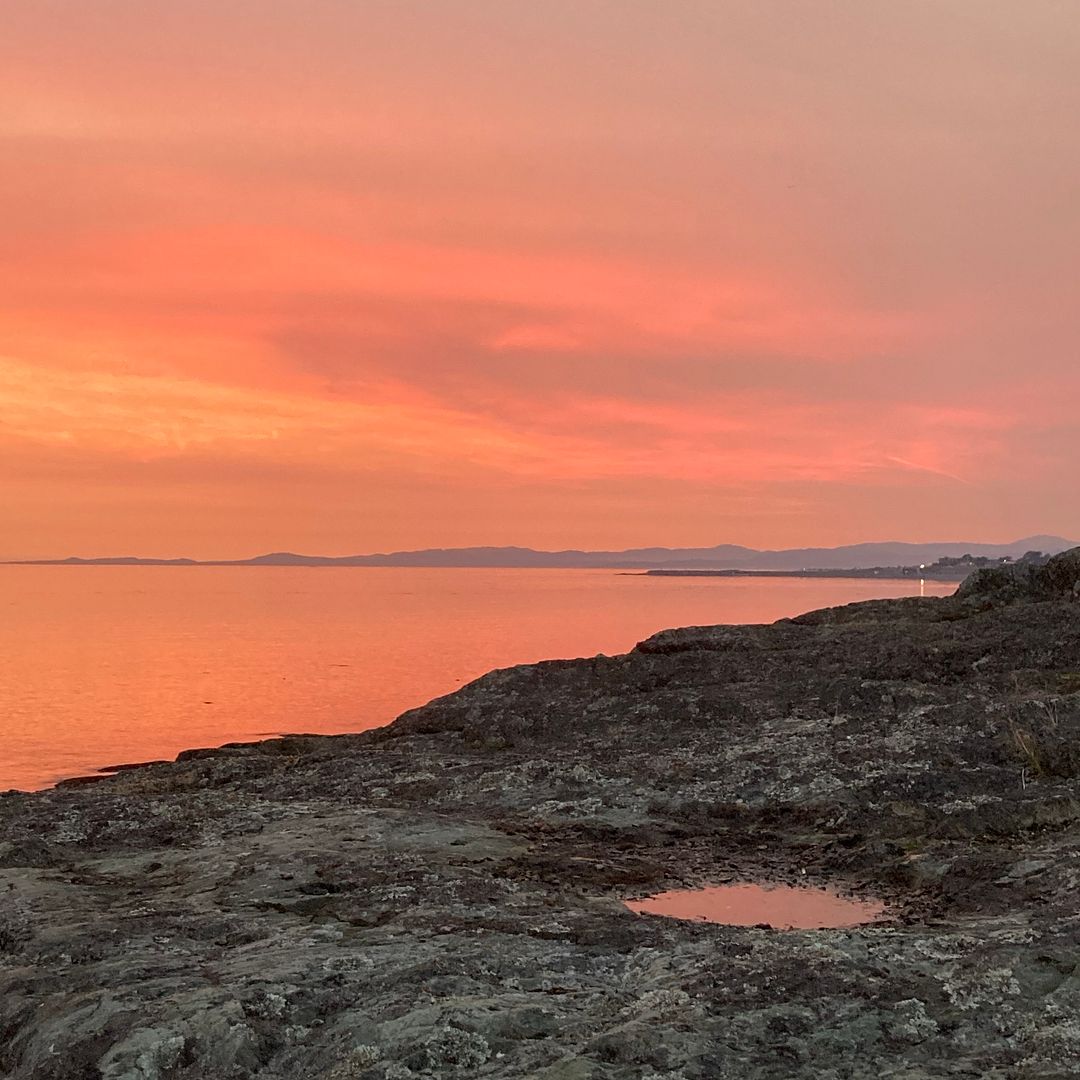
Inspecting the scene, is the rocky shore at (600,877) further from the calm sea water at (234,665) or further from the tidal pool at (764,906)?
the calm sea water at (234,665)

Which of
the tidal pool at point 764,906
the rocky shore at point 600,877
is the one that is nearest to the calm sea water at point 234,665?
the rocky shore at point 600,877

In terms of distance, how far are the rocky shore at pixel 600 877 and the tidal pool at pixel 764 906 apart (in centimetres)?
36

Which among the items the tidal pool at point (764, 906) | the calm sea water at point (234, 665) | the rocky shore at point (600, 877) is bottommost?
the calm sea water at point (234, 665)

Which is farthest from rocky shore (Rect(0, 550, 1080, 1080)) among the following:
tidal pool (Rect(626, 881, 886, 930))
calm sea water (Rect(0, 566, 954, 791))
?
calm sea water (Rect(0, 566, 954, 791))

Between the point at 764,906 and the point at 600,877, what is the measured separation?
1.72 metres

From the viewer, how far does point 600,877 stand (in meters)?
11.0

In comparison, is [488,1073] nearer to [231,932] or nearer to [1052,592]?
[231,932]

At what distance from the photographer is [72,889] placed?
10578mm

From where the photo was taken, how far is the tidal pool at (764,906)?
9695 millimetres

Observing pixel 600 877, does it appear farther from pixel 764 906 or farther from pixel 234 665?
pixel 234 665

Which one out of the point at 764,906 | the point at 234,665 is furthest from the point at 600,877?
the point at 234,665

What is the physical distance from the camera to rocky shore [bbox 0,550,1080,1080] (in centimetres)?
637

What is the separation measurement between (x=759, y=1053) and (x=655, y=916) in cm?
324

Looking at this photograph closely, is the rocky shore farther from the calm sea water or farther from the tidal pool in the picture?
the calm sea water
